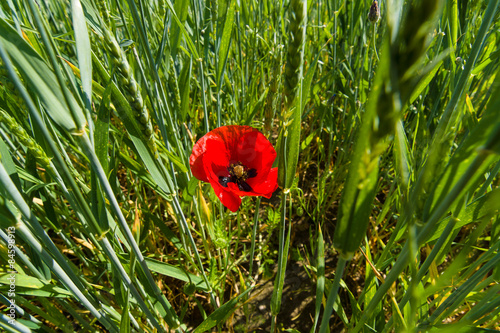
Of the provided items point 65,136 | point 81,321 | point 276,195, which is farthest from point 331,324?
point 65,136

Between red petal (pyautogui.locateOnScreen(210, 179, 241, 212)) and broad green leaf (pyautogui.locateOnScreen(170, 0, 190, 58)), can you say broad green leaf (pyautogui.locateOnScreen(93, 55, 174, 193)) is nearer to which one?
red petal (pyautogui.locateOnScreen(210, 179, 241, 212))

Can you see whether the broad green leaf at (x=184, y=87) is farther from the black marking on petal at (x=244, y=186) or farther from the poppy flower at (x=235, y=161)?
the black marking on petal at (x=244, y=186)

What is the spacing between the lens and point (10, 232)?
604mm

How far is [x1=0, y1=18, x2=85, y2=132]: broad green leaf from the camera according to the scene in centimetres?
39

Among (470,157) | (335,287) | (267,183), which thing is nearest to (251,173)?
(267,183)

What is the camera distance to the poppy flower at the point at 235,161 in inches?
29.6

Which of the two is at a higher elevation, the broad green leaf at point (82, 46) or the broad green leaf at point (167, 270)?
the broad green leaf at point (82, 46)

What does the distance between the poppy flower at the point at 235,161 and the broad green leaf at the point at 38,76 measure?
0.35 meters

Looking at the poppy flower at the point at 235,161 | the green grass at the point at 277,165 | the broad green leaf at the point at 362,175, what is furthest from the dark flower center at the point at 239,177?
the broad green leaf at the point at 362,175

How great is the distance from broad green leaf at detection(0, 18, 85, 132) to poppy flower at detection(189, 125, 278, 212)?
0.35 metres

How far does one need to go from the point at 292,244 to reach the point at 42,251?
1.03m

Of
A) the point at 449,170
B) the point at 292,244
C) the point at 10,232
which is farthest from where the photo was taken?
the point at 292,244

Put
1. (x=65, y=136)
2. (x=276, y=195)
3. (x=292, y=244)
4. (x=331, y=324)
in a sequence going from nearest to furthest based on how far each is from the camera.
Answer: (x=65, y=136) < (x=331, y=324) < (x=292, y=244) < (x=276, y=195)

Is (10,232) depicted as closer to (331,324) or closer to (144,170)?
(144,170)
